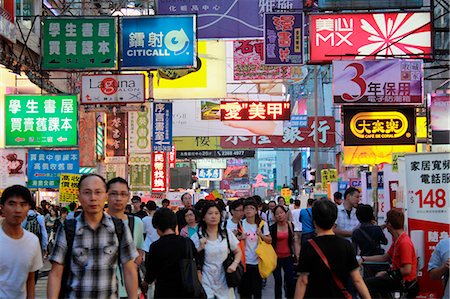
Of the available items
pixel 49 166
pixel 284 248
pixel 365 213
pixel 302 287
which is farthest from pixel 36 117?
pixel 302 287

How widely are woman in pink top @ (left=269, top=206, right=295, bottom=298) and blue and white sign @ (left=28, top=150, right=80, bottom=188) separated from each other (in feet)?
39.8

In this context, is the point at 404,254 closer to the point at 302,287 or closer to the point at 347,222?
the point at 302,287

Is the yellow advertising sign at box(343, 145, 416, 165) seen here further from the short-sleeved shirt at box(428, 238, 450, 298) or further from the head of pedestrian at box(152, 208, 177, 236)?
the head of pedestrian at box(152, 208, 177, 236)

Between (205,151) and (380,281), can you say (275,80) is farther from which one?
(380,281)

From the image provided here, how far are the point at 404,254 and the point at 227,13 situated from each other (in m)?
12.8

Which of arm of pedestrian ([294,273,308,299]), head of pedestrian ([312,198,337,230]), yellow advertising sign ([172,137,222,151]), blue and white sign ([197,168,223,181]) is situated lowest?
blue and white sign ([197,168,223,181])

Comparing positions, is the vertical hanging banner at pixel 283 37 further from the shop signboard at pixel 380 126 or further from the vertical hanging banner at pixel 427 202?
the vertical hanging banner at pixel 427 202

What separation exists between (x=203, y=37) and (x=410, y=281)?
12.7 m

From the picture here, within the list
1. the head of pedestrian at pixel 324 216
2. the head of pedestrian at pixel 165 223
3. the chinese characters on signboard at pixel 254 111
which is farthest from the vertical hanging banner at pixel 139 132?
the head of pedestrian at pixel 324 216

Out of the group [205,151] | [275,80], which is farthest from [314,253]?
[205,151]

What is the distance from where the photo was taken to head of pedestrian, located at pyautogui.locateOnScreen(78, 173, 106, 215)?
5324 millimetres

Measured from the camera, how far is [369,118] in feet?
70.6

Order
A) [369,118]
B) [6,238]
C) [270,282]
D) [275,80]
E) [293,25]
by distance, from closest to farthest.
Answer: [6,238] → [270,282] → [293,25] → [369,118] → [275,80]

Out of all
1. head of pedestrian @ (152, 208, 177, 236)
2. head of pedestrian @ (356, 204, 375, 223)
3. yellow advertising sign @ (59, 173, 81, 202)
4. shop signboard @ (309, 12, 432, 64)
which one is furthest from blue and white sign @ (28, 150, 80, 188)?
head of pedestrian @ (152, 208, 177, 236)
